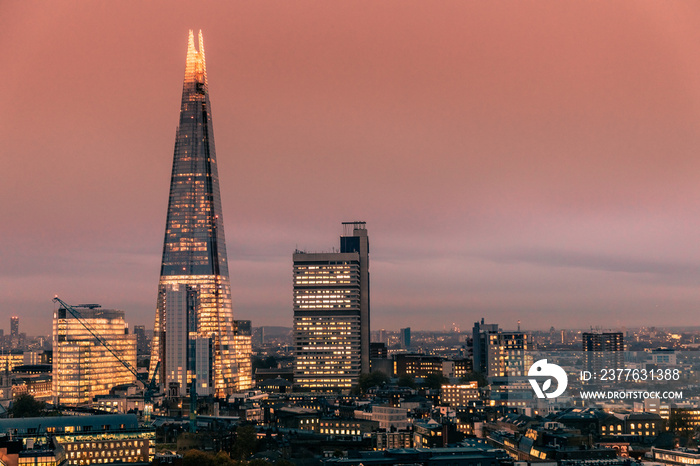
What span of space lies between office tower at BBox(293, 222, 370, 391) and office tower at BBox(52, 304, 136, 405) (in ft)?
99.8

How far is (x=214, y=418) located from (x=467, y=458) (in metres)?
43.2

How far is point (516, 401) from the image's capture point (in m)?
150

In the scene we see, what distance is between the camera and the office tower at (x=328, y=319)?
195 metres

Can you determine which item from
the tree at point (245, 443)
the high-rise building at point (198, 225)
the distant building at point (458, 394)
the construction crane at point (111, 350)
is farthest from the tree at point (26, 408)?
the distant building at point (458, 394)

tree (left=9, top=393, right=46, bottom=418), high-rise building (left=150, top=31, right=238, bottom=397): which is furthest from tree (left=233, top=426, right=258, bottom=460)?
high-rise building (left=150, top=31, right=238, bottom=397)

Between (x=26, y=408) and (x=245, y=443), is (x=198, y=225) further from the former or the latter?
(x=245, y=443)

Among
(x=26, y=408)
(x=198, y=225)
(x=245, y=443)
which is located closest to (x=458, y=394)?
(x=198, y=225)

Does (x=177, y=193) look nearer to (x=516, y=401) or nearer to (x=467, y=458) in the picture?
(x=516, y=401)

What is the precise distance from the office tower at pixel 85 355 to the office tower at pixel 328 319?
99.8ft

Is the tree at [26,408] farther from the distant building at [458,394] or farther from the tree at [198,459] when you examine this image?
the distant building at [458,394]

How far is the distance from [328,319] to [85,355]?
43.5 meters

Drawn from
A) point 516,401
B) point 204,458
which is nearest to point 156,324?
point 516,401

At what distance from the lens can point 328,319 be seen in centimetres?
19600

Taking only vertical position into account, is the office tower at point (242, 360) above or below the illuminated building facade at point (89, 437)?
above
